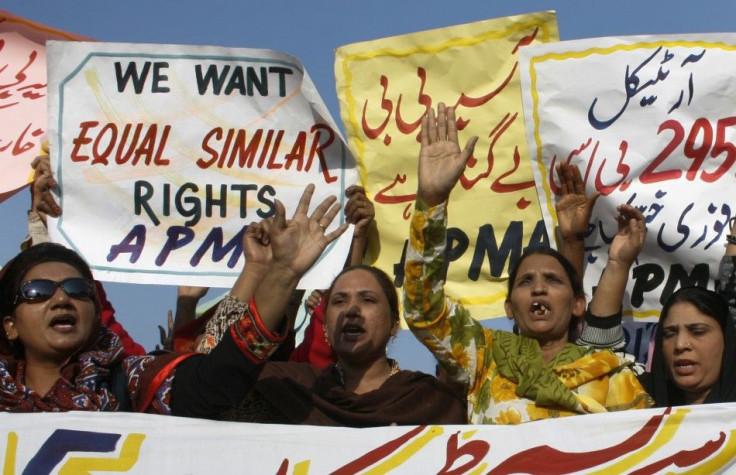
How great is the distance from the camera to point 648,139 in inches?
190

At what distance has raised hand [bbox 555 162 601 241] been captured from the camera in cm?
466

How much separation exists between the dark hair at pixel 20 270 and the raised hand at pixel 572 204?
6.89 feet

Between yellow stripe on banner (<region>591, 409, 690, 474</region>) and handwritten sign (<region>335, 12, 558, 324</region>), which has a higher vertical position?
handwritten sign (<region>335, 12, 558, 324</region>)

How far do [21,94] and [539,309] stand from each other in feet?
9.48

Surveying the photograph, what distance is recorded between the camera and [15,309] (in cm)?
335

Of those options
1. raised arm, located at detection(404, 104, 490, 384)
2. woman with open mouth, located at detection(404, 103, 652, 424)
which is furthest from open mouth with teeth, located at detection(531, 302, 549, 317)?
raised arm, located at detection(404, 104, 490, 384)

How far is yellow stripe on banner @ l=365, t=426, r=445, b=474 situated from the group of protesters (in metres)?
0.34

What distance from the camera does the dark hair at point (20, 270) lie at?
3.38m

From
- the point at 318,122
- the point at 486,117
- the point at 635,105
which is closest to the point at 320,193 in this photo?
the point at 318,122

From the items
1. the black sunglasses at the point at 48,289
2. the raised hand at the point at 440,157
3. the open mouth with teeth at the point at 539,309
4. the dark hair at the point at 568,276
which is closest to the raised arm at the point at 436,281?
the raised hand at the point at 440,157

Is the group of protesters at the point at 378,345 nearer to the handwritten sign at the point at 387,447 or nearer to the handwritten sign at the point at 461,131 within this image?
the handwritten sign at the point at 387,447

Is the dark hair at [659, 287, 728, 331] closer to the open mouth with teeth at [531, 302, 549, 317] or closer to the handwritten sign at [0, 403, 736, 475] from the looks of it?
the open mouth with teeth at [531, 302, 549, 317]

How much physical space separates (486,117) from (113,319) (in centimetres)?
187

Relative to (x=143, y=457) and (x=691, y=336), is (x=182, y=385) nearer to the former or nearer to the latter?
(x=143, y=457)
